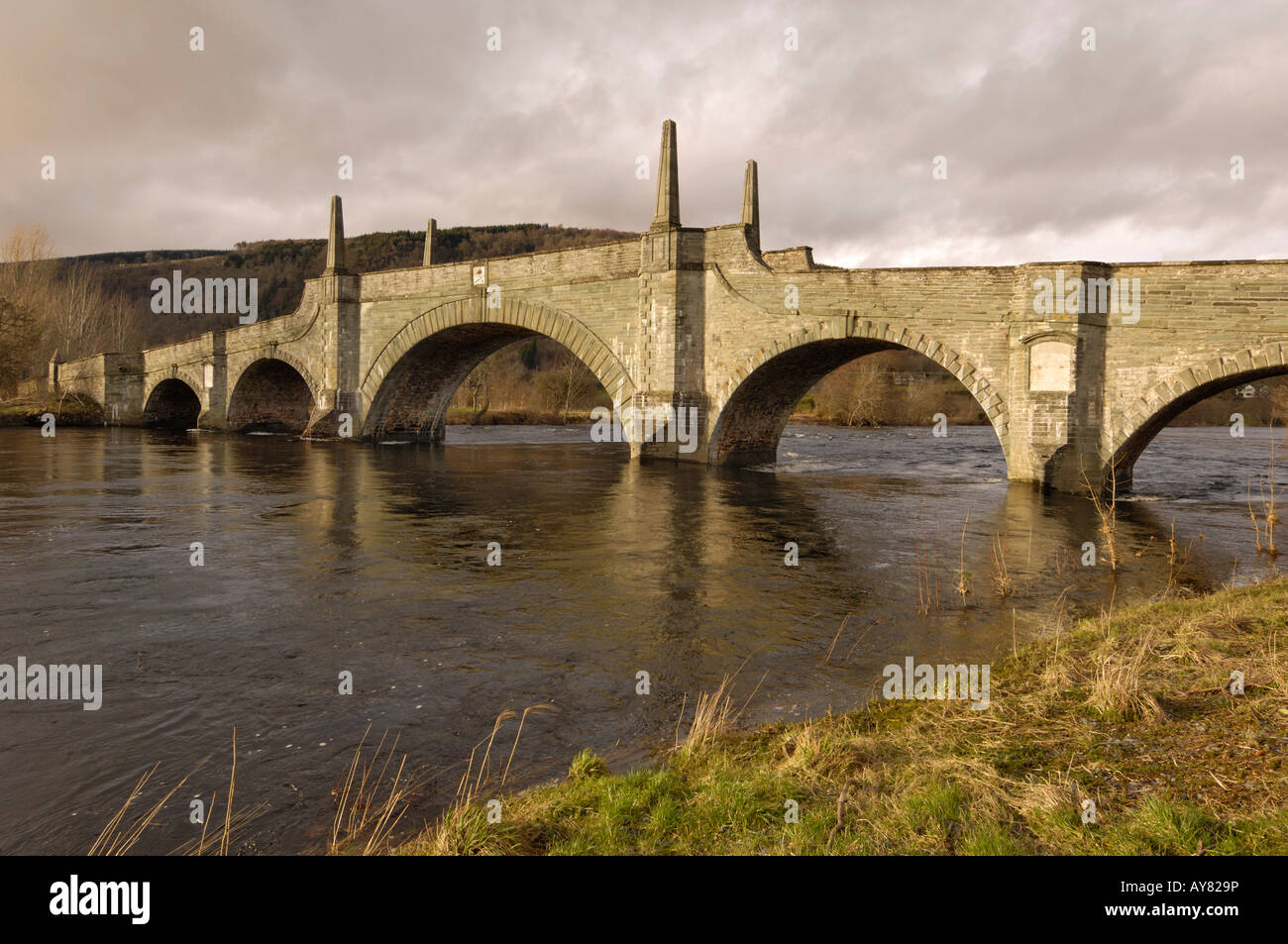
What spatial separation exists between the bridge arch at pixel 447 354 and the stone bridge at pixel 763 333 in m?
0.08

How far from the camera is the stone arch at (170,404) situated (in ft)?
154

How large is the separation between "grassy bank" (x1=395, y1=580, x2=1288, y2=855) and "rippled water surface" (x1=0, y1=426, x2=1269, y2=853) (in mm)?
620

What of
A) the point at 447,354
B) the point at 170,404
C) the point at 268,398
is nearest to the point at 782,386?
the point at 447,354

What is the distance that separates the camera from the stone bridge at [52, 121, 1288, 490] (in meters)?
16.9

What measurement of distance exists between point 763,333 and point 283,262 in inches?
5176

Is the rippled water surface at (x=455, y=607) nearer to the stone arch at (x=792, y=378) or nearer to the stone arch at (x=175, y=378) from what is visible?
the stone arch at (x=792, y=378)

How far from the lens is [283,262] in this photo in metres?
133

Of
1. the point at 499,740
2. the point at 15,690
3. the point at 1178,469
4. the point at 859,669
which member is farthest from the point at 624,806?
the point at 1178,469

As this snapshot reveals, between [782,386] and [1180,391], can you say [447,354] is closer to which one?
[782,386]

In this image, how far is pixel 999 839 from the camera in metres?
3.35

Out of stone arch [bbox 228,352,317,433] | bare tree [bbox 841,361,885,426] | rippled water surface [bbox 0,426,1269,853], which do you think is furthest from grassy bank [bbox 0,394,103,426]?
bare tree [bbox 841,361,885,426]

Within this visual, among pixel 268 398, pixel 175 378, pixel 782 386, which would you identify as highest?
pixel 175 378

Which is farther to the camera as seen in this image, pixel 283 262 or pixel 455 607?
pixel 283 262
